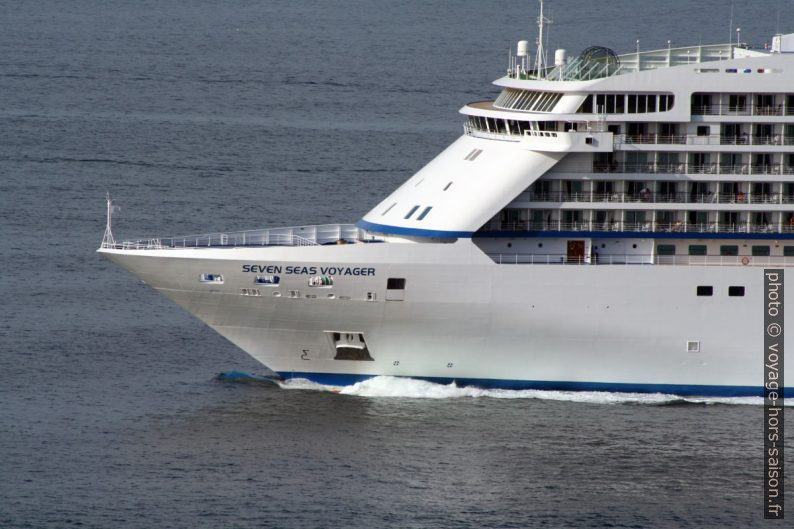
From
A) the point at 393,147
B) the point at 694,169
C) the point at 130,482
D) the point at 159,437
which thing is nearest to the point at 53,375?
the point at 159,437

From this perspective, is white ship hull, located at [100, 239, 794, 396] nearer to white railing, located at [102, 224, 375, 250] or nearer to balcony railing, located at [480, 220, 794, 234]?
balcony railing, located at [480, 220, 794, 234]

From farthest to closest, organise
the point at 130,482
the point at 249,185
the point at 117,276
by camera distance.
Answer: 1. the point at 249,185
2. the point at 117,276
3. the point at 130,482

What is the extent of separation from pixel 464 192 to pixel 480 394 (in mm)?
5890

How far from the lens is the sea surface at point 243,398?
142ft

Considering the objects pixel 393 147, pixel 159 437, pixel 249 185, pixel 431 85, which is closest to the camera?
pixel 159 437

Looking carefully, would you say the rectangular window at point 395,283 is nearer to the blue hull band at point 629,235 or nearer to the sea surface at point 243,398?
the blue hull band at point 629,235

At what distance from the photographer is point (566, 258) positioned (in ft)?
170

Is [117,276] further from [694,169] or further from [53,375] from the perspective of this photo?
[694,169]

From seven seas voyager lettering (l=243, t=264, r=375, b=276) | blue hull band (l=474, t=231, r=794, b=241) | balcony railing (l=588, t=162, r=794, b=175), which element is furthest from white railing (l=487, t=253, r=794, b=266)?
seven seas voyager lettering (l=243, t=264, r=375, b=276)

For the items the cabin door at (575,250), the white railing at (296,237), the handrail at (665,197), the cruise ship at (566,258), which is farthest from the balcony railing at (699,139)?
the white railing at (296,237)

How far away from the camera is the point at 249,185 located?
258 feet

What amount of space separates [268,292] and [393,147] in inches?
1390

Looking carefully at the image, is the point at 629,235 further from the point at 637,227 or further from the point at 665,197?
the point at 665,197

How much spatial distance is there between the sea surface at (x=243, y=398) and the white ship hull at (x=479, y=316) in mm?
655
